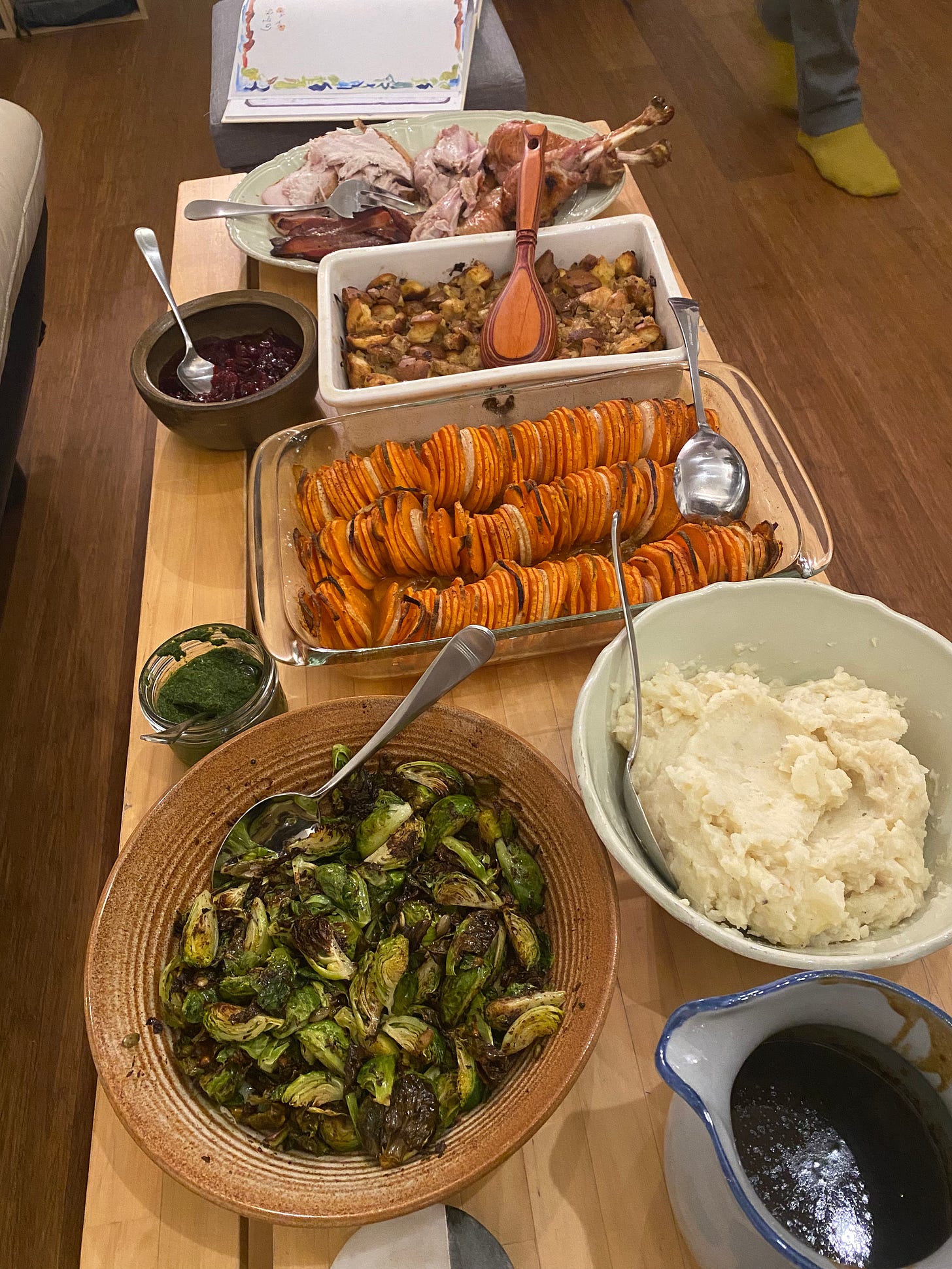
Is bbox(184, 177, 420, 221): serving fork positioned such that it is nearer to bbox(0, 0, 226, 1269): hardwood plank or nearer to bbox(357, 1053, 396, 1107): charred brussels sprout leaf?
bbox(0, 0, 226, 1269): hardwood plank

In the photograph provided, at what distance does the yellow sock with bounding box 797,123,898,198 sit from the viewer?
115 inches

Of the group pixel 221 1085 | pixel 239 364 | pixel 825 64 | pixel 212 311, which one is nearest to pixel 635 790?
pixel 221 1085

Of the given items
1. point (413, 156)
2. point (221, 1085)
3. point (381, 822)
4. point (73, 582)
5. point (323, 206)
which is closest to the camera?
point (221, 1085)

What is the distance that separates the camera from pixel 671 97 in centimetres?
340

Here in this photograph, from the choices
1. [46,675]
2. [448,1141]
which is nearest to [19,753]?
[46,675]

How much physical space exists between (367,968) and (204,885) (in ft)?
0.62

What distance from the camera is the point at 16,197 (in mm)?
1959

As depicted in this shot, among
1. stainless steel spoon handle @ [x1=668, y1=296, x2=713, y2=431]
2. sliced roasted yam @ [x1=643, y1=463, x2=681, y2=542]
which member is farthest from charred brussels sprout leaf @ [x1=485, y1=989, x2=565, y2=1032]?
stainless steel spoon handle @ [x1=668, y1=296, x2=713, y2=431]

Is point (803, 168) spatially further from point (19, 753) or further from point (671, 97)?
point (19, 753)

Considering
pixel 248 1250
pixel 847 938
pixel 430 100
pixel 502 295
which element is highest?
pixel 430 100

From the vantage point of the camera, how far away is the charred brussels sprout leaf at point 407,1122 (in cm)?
68

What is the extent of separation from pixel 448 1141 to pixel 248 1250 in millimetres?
238

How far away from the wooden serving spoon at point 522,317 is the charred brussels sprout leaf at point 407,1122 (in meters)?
0.97

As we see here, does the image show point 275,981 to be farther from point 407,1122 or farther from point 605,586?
point 605,586
